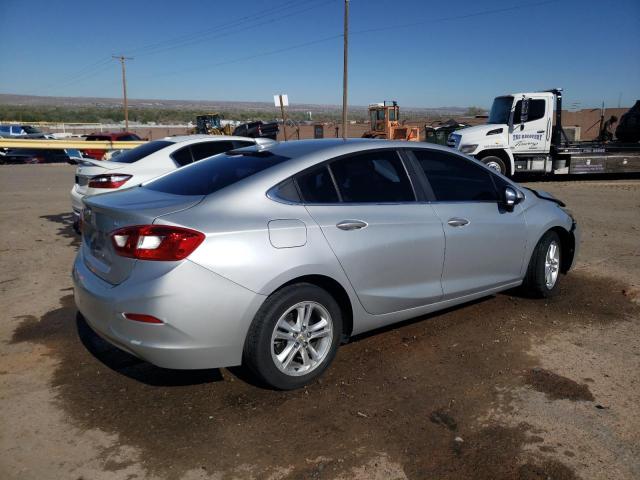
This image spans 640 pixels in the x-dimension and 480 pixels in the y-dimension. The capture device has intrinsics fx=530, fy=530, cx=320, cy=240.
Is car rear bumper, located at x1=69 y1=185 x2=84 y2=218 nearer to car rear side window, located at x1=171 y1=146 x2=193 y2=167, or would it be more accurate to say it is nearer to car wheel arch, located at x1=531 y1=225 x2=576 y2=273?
car rear side window, located at x1=171 y1=146 x2=193 y2=167

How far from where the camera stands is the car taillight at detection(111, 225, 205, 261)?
296 centimetres

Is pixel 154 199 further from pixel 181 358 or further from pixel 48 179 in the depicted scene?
pixel 48 179

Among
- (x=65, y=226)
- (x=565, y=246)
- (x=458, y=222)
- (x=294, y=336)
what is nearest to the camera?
(x=294, y=336)

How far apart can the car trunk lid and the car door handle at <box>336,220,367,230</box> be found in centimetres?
93

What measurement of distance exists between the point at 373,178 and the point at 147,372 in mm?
2144

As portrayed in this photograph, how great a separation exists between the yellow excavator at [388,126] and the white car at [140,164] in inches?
808

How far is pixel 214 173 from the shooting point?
12.4ft

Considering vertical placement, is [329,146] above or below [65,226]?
above

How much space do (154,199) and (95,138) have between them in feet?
86.7

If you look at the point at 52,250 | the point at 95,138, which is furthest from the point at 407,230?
the point at 95,138

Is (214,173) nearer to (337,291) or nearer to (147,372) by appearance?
(337,291)

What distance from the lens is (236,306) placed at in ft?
10.1

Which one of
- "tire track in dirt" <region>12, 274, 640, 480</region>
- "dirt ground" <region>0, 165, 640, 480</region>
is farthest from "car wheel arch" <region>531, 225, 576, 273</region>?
"tire track in dirt" <region>12, 274, 640, 480</region>

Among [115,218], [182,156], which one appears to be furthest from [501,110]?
[115,218]
